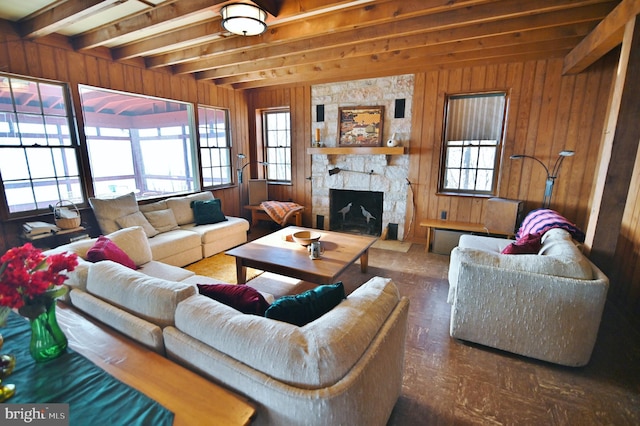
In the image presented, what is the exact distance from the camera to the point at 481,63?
3811 mm

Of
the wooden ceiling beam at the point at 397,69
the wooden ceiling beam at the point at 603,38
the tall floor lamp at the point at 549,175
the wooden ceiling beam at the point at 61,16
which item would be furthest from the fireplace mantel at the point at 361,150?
the wooden ceiling beam at the point at 61,16

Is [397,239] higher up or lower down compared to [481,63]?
lower down

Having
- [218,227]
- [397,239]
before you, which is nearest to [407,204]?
[397,239]

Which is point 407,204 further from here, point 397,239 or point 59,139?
point 59,139

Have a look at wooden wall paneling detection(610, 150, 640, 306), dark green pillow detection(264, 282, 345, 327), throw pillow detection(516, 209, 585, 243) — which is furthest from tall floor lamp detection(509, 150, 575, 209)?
dark green pillow detection(264, 282, 345, 327)

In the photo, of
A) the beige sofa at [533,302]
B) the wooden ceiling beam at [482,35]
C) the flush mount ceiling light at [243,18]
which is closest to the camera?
the beige sofa at [533,302]

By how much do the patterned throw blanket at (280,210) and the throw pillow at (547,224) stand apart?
323cm

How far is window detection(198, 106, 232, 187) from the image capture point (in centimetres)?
489

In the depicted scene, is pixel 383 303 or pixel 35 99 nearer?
pixel 383 303

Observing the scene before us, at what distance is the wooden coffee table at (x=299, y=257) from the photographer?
250 centimetres

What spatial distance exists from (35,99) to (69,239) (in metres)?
1.47

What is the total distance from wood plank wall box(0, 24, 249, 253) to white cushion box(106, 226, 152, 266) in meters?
1.33

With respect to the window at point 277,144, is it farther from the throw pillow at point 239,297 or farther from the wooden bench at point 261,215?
the throw pillow at point 239,297

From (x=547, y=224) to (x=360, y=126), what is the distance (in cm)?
288
